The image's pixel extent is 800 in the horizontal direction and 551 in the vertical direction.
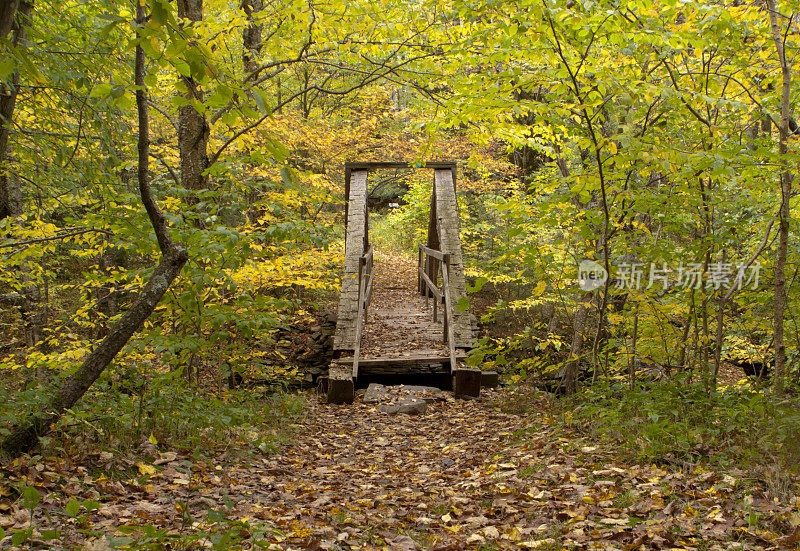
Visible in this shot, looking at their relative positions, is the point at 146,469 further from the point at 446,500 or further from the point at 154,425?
the point at 446,500

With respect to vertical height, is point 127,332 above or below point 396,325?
above

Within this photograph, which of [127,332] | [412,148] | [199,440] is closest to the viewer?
[127,332]

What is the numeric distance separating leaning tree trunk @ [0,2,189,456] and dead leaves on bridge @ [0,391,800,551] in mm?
206

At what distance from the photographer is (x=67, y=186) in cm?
418

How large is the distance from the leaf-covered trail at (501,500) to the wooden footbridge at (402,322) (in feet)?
5.90

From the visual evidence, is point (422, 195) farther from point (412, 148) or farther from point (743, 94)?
point (743, 94)

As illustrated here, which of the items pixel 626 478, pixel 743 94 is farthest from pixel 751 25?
pixel 626 478

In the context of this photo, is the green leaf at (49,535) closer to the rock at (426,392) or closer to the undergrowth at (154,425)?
the undergrowth at (154,425)

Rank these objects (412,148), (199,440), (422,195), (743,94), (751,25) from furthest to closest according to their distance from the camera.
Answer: (422,195) → (412,148) → (743,94) → (751,25) → (199,440)

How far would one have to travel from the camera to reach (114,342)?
2.64m

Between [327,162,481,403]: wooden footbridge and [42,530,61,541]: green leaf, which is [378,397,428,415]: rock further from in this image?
[42,530,61,541]: green leaf

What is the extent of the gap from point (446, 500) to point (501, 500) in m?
0.35

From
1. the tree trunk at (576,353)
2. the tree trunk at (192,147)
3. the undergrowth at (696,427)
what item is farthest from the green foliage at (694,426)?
the tree trunk at (192,147)

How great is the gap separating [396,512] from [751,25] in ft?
14.8
